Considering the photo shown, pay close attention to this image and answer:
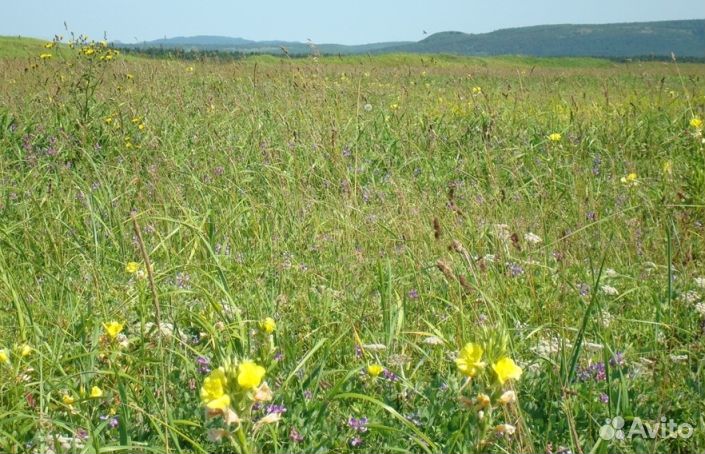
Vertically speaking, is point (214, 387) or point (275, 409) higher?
point (214, 387)


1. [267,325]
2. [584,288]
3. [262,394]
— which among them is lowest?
[584,288]

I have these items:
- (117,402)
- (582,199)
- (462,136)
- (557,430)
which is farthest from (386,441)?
(462,136)

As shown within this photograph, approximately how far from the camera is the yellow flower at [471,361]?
1242mm

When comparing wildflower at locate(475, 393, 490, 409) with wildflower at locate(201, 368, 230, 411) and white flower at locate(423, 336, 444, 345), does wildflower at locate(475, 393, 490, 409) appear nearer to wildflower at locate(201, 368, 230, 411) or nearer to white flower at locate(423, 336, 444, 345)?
wildflower at locate(201, 368, 230, 411)

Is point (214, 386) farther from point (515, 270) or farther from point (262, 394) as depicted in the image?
point (515, 270)

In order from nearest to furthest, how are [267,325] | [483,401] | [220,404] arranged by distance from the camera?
1. [220,404]
2. [483,401]
3. [267,325]

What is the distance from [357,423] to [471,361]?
1.58ft

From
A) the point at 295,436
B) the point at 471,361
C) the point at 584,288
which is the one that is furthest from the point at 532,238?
the point at 471,361

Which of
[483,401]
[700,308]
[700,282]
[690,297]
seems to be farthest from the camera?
[700,282]

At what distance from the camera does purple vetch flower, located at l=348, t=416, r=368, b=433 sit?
1.61 meters

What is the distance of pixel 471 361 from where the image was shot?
126 centimetres

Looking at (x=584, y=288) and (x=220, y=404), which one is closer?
(x=220, y=404)

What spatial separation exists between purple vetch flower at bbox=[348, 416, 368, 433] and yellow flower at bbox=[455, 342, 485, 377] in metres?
0.44

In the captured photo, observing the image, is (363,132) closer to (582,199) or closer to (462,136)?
(462,136)
